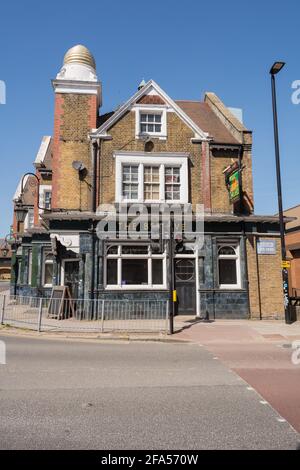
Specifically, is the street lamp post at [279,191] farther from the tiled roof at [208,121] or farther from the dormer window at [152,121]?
the dormer window at [152,121]

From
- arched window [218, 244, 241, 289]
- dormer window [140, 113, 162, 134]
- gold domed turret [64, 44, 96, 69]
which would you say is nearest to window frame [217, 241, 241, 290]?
arched window [218, 244, 241, 289]

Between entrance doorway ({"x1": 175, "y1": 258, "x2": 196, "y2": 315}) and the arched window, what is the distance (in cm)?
131

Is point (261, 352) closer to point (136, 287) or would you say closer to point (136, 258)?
point (136, 287)

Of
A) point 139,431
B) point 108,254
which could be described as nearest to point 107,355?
point 139,431

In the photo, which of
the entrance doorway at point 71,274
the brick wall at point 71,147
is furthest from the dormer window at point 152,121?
the entrance doorway at point 71,274

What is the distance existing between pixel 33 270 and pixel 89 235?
26.8 feet

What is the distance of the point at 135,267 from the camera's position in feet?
54.7

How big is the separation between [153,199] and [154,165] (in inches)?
66.1

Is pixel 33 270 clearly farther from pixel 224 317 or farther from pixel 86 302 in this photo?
pixel 224 317

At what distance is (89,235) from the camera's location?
53.3ft

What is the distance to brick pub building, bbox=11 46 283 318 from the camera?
53.5 ft

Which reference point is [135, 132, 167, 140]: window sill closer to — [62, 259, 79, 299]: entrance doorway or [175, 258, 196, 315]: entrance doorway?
[175, 258, 196, 315]: entrance doorway

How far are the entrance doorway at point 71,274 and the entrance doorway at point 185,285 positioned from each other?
183 inches

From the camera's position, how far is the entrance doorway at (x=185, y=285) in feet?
54.3
